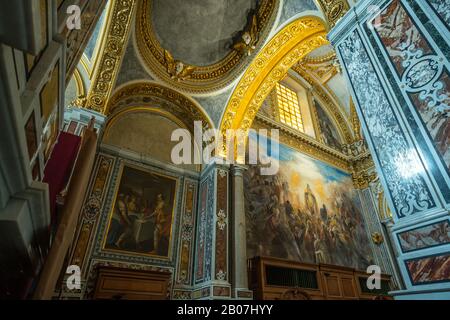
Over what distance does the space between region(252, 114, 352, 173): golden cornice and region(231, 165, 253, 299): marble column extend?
104 inches

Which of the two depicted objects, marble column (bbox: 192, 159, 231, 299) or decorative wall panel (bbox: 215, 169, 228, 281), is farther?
decorative wall panel (bbox: 215, 169, 228, 281)

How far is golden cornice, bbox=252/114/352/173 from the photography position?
9391 millimetres

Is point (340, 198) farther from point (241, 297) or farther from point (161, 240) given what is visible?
point (161, 240)

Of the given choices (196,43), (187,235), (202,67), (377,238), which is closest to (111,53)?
(196,43)

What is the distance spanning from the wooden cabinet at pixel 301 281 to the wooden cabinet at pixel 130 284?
211 centimetres

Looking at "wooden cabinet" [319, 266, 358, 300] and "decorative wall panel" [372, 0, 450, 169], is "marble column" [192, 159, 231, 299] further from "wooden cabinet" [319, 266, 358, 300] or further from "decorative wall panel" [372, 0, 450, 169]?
"decorative wall panel" [372, 0, 450, 169]

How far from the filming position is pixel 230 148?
7.43 m

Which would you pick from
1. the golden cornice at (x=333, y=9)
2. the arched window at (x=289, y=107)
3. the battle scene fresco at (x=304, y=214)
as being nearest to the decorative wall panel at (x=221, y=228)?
the battle scene fresco at (x=304, y=214)

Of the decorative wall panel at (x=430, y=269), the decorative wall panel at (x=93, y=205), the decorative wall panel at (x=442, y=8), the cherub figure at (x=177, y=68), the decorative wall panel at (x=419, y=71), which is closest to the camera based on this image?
the decorative wall panel at (x=430, y=269)

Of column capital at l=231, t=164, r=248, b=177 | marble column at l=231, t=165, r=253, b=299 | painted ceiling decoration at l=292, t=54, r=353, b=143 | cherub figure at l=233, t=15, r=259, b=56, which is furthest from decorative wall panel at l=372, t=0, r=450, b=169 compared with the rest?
painted ceiling decoration at l=292, t=54, r=353, b=143

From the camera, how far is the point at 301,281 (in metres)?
6.52

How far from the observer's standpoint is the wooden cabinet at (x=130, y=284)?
4793mm

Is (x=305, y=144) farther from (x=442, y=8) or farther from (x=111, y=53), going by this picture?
(x=442, y=8)

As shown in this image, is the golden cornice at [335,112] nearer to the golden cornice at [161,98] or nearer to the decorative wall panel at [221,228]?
the golden cornice at [161,98]
